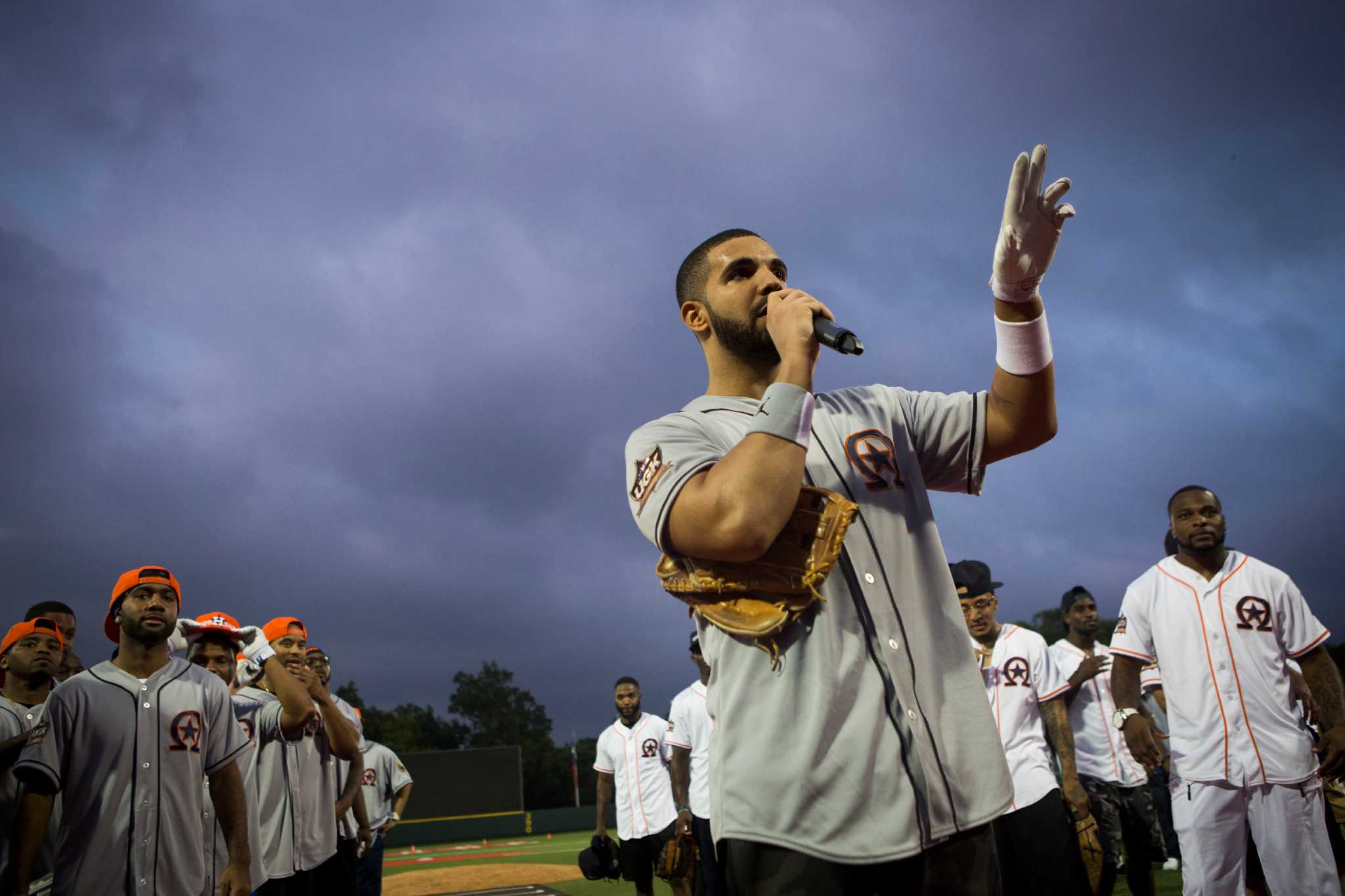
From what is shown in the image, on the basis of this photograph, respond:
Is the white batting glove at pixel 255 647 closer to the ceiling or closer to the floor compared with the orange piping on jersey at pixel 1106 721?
closer to the ceiling

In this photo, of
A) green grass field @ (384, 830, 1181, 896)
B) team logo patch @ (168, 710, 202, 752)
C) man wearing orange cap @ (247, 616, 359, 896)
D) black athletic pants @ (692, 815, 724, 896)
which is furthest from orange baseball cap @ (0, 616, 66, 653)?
green grass field @ (384, 830, 1181, 896)

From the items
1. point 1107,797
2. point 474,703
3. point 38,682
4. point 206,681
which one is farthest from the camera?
point 474,703

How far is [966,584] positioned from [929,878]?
21.5ft

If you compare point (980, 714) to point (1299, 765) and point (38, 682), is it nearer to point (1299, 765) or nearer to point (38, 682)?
point (1299, 765)

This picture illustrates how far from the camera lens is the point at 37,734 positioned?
5.25m

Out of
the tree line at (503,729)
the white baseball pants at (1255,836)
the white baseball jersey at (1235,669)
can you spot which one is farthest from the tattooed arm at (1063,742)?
the tree line at (503,729)

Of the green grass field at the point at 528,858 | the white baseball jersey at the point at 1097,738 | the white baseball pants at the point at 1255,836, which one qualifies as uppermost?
the white baseball jersey at the point at 1097,738

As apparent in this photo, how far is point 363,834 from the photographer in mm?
11281

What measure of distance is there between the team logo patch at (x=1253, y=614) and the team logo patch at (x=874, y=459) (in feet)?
15.9

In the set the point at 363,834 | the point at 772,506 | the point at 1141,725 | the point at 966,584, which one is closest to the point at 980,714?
the point at 772,506

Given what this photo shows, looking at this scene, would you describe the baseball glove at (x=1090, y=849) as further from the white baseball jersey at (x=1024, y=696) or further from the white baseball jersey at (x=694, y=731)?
the white baseball jersey at (x=694, y=731)

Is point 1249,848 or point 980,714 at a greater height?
point 980,714

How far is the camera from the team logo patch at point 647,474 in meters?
2.24

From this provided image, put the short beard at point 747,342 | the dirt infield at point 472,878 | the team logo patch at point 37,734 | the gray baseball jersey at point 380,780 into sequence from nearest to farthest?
the short beard at point 747,342 → the team logo patch at point 37,734 → the gray baseball jersey at point 380,780 → the dirt infield at point 472,878
